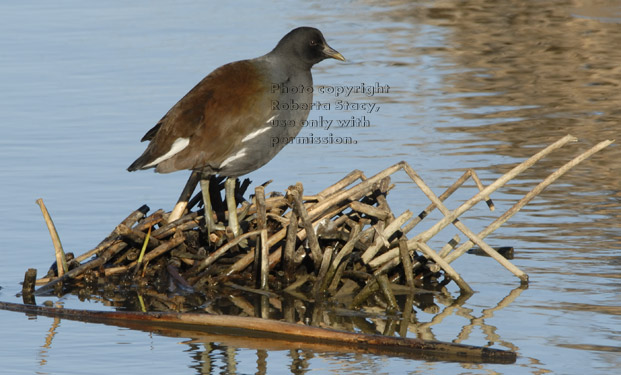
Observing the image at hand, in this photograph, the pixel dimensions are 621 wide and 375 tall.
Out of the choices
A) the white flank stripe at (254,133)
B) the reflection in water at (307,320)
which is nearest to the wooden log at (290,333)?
the reflection in water at (307,320)

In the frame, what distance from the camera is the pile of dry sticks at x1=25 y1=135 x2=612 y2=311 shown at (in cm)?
662

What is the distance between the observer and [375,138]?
10.9m

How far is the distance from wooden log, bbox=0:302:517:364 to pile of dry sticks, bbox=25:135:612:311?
0.71 metres

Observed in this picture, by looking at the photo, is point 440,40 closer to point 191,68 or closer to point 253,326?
point 191,68

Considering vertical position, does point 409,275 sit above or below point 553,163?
below

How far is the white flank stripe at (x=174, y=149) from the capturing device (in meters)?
6.92

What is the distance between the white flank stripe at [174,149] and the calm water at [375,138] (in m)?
1.02

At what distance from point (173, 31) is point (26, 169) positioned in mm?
6965

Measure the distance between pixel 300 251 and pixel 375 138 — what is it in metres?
4.16

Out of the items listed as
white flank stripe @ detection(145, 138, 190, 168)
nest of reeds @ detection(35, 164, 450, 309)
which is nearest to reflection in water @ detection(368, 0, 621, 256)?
nest of reeds @ detection(35, 164, 450, 309)

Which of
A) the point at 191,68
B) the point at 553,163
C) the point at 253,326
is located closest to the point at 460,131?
the point at 553,163

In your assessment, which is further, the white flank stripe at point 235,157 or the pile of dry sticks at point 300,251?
the white flank stripe at point 235,157

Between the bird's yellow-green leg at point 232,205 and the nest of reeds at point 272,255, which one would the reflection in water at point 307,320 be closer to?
the nest of reeds at point 272,255

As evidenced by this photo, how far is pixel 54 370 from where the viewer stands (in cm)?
556
